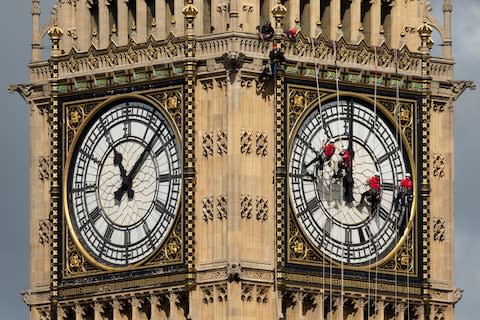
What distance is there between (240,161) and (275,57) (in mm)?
1702

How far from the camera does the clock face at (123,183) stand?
88.9 meters

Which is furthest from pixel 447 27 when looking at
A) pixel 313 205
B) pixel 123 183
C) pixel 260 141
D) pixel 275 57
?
pixel 123 183

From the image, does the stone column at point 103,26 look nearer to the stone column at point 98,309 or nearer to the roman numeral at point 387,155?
the stone column at point 98,309

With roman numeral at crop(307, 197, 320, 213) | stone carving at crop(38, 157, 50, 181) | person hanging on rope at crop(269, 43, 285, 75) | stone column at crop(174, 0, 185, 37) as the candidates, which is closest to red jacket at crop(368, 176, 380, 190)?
roman numeral at crop(307, 197, 320, 213)

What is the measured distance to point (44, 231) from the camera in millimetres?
90750

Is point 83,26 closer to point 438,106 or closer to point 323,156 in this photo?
point 323,156

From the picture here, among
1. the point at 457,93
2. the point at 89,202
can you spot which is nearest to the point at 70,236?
the point at 89,202

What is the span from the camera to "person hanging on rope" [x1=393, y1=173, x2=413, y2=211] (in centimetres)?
8975

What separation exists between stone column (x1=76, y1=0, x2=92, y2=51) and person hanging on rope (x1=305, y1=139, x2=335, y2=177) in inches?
171

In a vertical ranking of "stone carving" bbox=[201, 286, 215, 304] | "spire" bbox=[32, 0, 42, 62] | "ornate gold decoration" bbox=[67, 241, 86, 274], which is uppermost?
"spire" bbox=[32, 0, 42, 62]

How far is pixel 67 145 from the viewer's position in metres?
90.1

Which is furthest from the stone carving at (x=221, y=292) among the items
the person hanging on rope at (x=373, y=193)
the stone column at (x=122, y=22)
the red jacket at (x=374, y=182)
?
the stone column at (x=122, y=22)

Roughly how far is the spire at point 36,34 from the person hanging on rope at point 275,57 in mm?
4605

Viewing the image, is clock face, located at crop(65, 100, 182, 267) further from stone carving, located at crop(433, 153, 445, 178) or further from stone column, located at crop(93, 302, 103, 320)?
stone carving, located at crop(433, 153, 445, 178)
